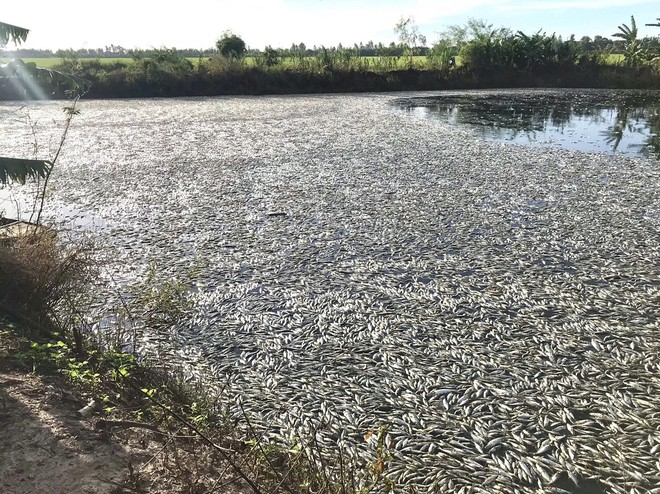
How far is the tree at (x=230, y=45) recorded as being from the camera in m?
30.0

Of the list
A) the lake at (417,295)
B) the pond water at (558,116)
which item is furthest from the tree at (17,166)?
the pond water at (558,116)

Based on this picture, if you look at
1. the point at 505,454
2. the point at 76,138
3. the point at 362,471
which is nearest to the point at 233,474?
the point at 362,471

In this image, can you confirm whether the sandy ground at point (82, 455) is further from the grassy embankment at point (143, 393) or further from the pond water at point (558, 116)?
the pond water at point (558, 116)

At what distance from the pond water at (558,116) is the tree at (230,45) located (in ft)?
39.5

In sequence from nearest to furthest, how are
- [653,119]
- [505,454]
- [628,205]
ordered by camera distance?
1. [505,454]
2. [628,205]
3. [653,119]

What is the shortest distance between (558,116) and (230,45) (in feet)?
65.5

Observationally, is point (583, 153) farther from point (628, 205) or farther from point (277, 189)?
point (277, 189)

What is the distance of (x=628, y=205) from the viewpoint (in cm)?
804

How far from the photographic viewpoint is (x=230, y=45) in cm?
3009

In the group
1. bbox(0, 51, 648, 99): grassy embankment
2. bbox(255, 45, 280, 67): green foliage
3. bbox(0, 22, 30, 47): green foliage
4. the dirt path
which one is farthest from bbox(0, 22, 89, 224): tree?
bbox(255, 45, 280, 67): green foliage

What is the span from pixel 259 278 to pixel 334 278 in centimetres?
85

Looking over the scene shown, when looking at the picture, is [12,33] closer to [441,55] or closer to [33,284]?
[33,284]

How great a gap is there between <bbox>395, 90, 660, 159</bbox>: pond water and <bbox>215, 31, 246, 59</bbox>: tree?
1205 centimetres

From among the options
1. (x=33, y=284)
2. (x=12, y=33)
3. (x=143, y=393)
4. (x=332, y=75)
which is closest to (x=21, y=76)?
(x=12, y=33)
